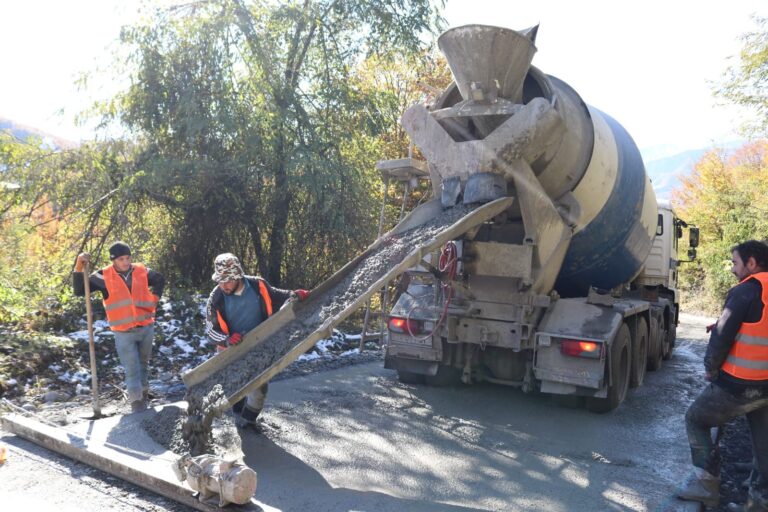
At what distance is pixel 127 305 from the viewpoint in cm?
538

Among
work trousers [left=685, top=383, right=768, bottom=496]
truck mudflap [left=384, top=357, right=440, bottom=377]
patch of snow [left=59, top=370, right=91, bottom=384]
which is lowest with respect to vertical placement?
patch of snow [left=59, top=370, right=91, bottom=384]

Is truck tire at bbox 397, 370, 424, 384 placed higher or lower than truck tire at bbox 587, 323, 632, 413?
Result: lower

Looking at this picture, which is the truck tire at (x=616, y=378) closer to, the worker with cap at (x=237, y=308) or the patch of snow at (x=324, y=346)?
the worker with cap at (x=237, y=308)

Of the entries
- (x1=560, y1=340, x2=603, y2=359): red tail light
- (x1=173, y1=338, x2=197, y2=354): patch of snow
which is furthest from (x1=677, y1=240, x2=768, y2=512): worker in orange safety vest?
(x1=173, y1=338, x2=197, y2=354): patch of snow

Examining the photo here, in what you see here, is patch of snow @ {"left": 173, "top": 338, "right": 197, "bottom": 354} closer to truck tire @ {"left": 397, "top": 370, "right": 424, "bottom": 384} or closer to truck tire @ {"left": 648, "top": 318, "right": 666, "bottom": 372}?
truck tire @ {"left": 397, "top": 370, "right": 424, "bottom": 384}

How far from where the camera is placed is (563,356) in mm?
5875

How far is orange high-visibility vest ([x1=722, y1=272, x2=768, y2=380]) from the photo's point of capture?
146 inches

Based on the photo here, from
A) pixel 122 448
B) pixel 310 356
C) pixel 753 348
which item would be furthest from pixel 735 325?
pixel 310 356

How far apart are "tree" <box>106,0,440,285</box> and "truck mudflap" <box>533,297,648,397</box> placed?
5267 millimetres

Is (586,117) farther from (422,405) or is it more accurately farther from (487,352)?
(422,405)

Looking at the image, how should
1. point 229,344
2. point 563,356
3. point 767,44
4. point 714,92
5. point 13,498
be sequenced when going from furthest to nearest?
point 714,92
point 767,44
point 563,356
point 229,344
point 13,498

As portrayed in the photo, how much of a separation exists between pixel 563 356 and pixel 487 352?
929 mm

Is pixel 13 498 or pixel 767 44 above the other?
pixel 767 44

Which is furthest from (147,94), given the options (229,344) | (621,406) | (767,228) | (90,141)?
(767,228)
